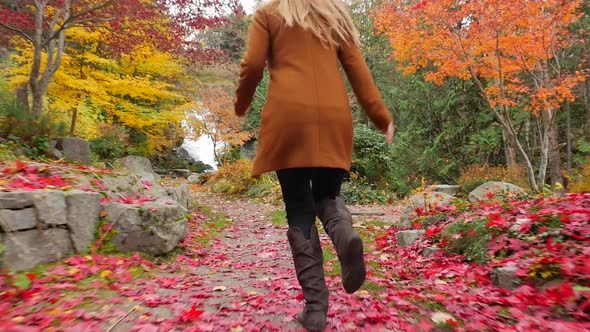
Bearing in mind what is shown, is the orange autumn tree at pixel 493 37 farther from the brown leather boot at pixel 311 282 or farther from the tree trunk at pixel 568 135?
the brown leather boot at pixel 311 282

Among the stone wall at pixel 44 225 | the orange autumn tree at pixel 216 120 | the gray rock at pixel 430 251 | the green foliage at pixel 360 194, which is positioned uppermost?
the orange autumn tree at pixel 216 120

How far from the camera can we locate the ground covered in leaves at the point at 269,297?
76.4 inches

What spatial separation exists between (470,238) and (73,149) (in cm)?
585

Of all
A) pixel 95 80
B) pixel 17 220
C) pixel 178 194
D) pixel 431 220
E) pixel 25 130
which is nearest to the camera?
pixel 17 220

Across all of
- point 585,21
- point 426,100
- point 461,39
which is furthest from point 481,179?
point 585,21

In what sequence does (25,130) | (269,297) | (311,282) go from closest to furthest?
(311,282) → (269,297) → (25,130)

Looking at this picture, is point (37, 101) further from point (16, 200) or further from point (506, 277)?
point (506, 277)

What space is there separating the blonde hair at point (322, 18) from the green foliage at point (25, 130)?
4.98 m

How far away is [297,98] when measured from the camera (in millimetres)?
1868

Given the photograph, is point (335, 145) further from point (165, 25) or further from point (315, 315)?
point (165, 25)

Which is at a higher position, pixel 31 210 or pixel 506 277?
pixel 31 210

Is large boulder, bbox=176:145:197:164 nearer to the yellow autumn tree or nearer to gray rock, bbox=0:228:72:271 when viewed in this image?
the yellow autumn tree

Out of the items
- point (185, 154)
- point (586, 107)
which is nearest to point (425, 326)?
point (586, 107)

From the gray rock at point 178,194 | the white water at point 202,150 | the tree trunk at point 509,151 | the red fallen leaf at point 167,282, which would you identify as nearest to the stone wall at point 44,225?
the red fallen leaf at point 167,282
